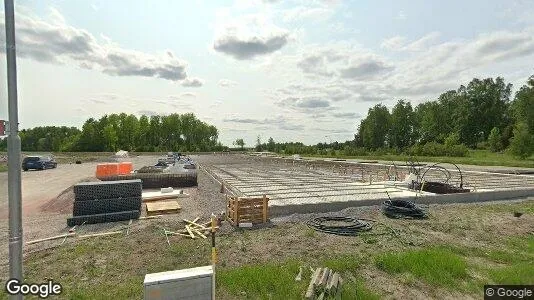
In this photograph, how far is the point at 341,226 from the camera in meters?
10.1

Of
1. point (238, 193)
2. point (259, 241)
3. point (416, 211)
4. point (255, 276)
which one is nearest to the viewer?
point (255, 276)

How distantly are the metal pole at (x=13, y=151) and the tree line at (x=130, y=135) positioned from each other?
9052 cm

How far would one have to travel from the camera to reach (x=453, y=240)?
9211 millimetres

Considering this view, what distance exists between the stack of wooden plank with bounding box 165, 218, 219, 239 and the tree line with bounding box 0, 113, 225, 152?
279 ft

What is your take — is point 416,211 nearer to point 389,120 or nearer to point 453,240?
point 453,240

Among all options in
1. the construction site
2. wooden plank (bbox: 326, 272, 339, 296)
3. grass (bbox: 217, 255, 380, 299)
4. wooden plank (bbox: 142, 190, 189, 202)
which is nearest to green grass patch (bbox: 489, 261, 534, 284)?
the construction site

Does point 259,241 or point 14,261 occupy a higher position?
point 14,261

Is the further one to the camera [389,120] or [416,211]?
[389,120]

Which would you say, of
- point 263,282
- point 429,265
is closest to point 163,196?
point 263,282

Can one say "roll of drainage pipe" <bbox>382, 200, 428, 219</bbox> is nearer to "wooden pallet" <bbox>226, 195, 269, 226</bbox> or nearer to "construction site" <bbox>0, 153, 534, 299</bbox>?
"construction site" <bbox>0, 153, 534, 299</bbox>

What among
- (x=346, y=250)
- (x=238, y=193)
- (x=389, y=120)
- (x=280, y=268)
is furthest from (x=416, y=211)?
(x=389, y=120)

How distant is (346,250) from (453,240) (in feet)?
11.7

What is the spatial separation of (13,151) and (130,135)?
98.3m

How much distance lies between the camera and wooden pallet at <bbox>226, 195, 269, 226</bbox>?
10.5 m
